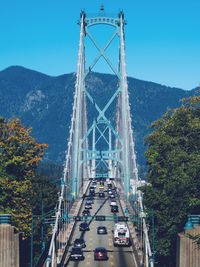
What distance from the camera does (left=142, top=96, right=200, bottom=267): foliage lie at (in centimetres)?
5741

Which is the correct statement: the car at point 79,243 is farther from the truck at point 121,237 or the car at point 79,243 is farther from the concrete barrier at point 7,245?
the concrete barrier at point 7,245

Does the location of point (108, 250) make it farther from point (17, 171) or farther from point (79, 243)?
point (17, 171)

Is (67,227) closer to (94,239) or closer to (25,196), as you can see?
(94,239)

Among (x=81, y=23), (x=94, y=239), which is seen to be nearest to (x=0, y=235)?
(x=94, y=239)

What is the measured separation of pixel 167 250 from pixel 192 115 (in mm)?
19193

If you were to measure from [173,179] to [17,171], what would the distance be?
12.9 metres

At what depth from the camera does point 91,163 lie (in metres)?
197

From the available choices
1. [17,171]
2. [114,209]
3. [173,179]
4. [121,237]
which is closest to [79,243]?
[121,237]

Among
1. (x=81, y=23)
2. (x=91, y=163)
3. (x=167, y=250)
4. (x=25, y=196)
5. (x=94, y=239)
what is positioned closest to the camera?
(x=167, y=250)

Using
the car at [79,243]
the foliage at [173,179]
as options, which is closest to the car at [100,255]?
the car at [79,243]

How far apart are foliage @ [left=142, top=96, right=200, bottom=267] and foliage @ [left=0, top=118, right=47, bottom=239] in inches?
376

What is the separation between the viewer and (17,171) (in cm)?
6438

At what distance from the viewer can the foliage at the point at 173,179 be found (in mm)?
57406

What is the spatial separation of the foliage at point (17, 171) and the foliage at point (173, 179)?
954 centimetres
